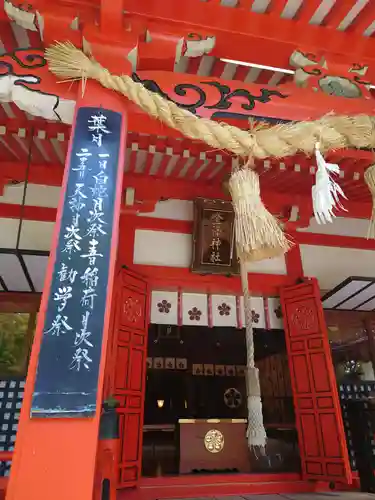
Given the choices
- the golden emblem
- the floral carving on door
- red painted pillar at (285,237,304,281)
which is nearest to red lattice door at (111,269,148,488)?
the floral carving on door

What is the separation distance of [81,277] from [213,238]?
3.11 meters

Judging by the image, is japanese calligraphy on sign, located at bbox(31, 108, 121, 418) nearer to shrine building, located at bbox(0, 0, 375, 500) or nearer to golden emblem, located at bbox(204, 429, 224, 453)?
shrine building, located at bbox(0, 0, 375, 500)

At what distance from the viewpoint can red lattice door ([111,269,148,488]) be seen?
400 cm

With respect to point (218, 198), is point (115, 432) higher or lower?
lower

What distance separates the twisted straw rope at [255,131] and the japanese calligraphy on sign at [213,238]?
263 cm

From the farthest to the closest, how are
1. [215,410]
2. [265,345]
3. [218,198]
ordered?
[215,410], [265,345], [218,198]

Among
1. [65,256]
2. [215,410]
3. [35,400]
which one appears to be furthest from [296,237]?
[215,410]

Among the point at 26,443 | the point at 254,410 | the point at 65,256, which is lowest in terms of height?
the point at 26,443

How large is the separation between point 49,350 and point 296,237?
4.30 m

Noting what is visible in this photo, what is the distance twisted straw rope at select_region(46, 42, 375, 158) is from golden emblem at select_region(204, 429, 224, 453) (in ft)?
16.6

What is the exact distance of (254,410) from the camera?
194 cm

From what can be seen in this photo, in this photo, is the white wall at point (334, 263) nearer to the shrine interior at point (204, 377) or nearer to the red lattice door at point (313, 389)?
the red lattice door at point (313, 389)

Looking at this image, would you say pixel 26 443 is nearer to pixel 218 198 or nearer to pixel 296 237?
pixel 218 198

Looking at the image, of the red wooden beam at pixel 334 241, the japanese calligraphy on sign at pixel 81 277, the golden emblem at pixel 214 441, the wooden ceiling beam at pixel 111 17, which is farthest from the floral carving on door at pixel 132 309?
the wooden ceiling beam at pixel 111 17
